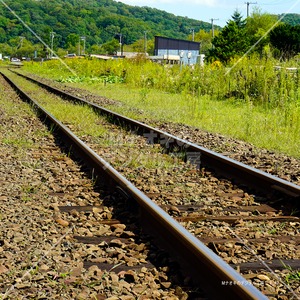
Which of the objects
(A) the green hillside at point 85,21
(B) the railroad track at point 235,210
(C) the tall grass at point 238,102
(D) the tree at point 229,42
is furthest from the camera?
(D) the tree at point 229,42

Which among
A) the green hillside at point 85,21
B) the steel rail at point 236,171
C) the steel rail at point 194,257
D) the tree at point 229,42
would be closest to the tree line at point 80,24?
the green hillside at point 85,21

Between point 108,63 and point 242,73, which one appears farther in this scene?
point 108,63

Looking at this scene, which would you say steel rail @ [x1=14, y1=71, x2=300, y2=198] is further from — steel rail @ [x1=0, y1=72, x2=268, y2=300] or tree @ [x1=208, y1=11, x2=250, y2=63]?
tree @ [x1=208, y1=11, x2=250, y2=63]

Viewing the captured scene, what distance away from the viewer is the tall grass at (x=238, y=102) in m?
9.42

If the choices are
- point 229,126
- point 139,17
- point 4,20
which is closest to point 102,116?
point 229,126

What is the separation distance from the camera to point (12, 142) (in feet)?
27.1

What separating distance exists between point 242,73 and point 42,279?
12075mm

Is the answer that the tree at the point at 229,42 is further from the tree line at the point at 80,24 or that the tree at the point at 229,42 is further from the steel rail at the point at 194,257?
the steel rail at the point at 194,257

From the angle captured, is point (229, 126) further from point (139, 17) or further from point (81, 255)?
point (139, 17)

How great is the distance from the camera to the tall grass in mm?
9422

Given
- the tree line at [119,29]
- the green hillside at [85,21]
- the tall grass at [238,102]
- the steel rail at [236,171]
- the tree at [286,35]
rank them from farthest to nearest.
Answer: the green hillside at [85,21], the tree at [286,35], the tree line at [119,29], the tall grass at [238,102], the steel rail at [236,171]

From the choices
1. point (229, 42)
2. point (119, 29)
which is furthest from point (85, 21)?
point (119, 29)

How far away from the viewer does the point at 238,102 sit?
14.2 meters

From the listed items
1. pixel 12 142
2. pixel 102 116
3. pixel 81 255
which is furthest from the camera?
pixel 102 116
